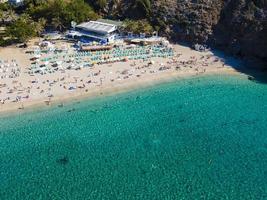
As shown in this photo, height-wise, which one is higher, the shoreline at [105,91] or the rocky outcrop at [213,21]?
the rocky outcrop at [213,21]

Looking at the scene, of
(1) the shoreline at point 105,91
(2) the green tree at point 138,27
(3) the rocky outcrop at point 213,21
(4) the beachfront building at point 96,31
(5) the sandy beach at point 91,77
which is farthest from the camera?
(2) the green tree at point 138,27

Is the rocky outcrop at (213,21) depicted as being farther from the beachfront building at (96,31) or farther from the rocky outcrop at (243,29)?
the beachfront building at (96,31)

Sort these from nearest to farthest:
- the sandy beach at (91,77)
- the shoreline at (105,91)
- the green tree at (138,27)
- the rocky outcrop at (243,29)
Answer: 1. the shoreline at (105,91)
2. the sandy beach at (91,77)
3. the rocky outcrop at (243,29)
4. the green tree at (138,27)

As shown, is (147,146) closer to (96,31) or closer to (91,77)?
(91,77)

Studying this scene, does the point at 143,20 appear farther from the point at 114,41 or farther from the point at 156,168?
the point at 156,168

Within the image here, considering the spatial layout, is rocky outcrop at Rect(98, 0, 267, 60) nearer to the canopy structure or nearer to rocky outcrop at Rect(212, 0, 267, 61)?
rocky outcrop at Rect(212, 0, 267, 61)

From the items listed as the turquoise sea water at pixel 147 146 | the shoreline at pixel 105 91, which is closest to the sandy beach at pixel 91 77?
the shoreline at pixel 105 91

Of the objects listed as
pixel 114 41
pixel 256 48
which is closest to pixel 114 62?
pixel 114 41
